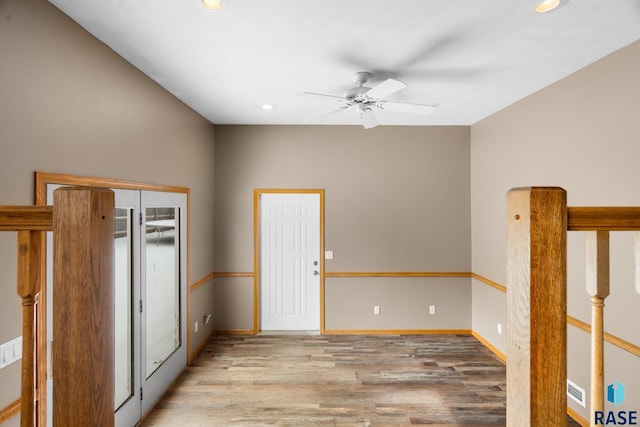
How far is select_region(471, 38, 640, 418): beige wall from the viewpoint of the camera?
7.25 ft

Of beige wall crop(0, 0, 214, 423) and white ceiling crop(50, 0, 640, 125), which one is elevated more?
white ceiling crop(50, 0, 640, 125)

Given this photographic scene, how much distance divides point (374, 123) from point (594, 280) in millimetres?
2624

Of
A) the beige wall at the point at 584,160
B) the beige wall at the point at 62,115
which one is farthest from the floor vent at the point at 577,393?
the beige wall at the point at 62,115

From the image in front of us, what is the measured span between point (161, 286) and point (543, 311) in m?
3.13

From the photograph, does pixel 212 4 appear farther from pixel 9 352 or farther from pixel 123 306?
pixel 123 306

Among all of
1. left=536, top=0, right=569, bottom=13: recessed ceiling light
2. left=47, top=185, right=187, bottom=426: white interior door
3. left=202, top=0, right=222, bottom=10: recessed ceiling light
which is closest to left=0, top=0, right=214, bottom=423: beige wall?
left=47, top=185, right=187, bottom=426: white interior door

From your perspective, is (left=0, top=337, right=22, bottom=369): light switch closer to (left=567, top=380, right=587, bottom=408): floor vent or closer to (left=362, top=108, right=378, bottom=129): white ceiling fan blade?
(left=362, top=108, right=378, bottom=129): white ceiling fan blade

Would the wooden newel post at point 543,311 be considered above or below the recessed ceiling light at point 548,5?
below

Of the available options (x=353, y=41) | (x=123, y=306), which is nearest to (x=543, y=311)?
(x=353, y=41)

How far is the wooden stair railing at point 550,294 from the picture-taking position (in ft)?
2.31

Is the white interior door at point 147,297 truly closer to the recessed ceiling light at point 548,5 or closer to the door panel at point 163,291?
Result: the door panel at point 163,291

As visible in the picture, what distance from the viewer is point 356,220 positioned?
4.47m

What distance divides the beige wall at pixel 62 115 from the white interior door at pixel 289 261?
160cm

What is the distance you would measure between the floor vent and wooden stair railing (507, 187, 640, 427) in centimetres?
262
